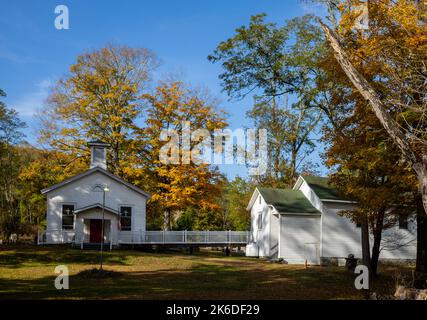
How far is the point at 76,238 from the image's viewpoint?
34.2 metres

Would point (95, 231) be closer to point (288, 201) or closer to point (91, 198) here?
point (91, 198)


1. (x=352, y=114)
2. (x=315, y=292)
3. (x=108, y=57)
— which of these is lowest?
(x=315, y=292)

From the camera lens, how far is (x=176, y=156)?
40125 millimetres

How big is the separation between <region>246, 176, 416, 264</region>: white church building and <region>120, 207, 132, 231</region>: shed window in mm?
9963

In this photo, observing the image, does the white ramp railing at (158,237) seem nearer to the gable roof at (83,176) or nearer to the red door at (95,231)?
the red door at (95,231)

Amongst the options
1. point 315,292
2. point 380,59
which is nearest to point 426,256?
point 315,292

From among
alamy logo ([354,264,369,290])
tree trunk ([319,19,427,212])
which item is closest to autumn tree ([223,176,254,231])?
A: alamy logo ([354,264,369,290])

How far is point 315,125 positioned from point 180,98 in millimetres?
11431

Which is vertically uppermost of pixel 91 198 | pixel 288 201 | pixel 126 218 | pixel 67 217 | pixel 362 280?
pixel 91 198

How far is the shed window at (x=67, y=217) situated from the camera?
113 ft

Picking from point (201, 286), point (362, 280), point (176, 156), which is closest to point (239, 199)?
point (176, 156)

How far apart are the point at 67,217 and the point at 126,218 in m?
4.14
